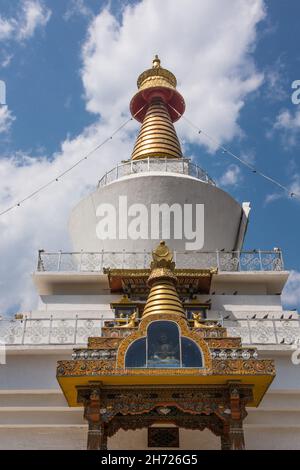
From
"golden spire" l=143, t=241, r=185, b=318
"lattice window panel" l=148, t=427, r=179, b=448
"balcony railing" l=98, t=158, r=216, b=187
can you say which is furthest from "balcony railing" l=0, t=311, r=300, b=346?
"balcony railing" l=98, t=158, r=216, b=187

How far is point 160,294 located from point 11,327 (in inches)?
131

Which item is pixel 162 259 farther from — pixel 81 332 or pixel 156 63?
pixel 156 63

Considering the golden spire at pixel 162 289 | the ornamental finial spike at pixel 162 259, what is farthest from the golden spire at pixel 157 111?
the golden spire at pixel 162 289

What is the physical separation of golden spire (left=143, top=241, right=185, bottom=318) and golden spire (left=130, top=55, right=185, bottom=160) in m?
7.25

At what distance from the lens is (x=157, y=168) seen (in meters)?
15.6

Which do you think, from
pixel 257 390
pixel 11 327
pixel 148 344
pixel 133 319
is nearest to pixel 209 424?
pixel 257 390

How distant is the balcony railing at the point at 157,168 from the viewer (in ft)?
51.0

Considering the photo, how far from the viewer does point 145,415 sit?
8.39 metres

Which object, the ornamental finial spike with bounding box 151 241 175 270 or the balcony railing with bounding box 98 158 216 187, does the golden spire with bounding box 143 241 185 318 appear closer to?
the ornamental finial spike with bounding box 151 241 175 270

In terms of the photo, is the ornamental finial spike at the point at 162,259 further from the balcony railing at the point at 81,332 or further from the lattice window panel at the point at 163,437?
the lattice window panel at the point at 163,437

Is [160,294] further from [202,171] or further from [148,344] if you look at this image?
[202,171]

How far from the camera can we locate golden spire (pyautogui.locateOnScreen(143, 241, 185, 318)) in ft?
30.7

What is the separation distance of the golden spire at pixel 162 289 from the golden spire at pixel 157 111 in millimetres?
7247

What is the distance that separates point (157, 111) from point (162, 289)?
425 inches
